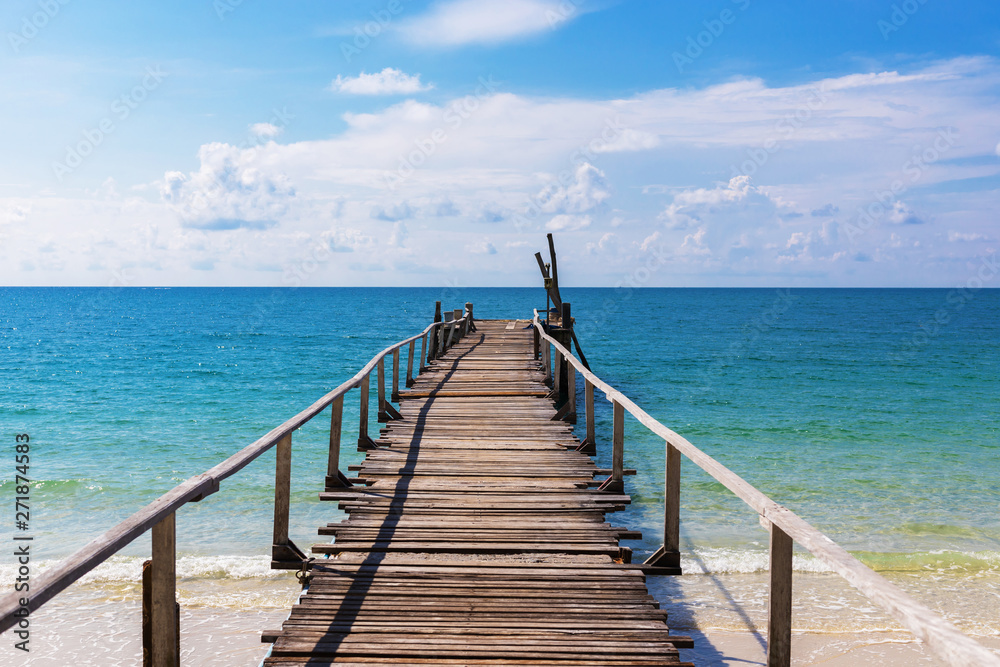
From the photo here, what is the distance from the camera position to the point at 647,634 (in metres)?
3.57

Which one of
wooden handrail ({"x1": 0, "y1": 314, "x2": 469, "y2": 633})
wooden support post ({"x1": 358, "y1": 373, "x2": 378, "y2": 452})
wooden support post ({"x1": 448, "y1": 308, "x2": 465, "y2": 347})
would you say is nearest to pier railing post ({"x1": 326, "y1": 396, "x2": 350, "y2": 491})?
wooden support post ({"x1": 358, "y1": 373, "x2": 378, "y2": 452})

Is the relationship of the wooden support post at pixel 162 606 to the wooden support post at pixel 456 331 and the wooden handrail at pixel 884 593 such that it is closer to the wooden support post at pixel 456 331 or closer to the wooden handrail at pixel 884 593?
the wooden handrail at pixel 884 593

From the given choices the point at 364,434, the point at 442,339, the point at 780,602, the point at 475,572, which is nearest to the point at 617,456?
the point at 475,572

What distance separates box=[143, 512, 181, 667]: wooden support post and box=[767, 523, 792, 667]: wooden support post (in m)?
→ 2.45

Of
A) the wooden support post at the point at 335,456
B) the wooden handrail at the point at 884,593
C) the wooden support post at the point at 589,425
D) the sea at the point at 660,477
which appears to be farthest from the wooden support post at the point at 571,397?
the wooden handrail at the point at 884,593

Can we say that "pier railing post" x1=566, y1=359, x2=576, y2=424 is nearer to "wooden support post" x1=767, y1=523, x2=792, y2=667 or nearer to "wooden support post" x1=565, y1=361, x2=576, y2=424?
"wooden support post" x1=565, y1=361, x2=576, y2=424

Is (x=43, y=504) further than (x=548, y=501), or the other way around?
(x=43, y=504)

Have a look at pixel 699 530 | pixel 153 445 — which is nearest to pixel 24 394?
pixel 153 445

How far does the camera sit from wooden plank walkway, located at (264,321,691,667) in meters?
3.41

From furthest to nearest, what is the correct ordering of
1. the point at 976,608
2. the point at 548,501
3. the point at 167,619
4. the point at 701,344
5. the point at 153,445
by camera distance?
the point at 701,344
the point at 153,445
the point at 976,608
the point at 548,501
the point at 167,619

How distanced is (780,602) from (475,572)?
6.97 ft

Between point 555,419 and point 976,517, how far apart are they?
7120mm

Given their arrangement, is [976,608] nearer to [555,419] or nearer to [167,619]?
[555,419]

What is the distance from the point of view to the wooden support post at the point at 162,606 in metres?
2.61
